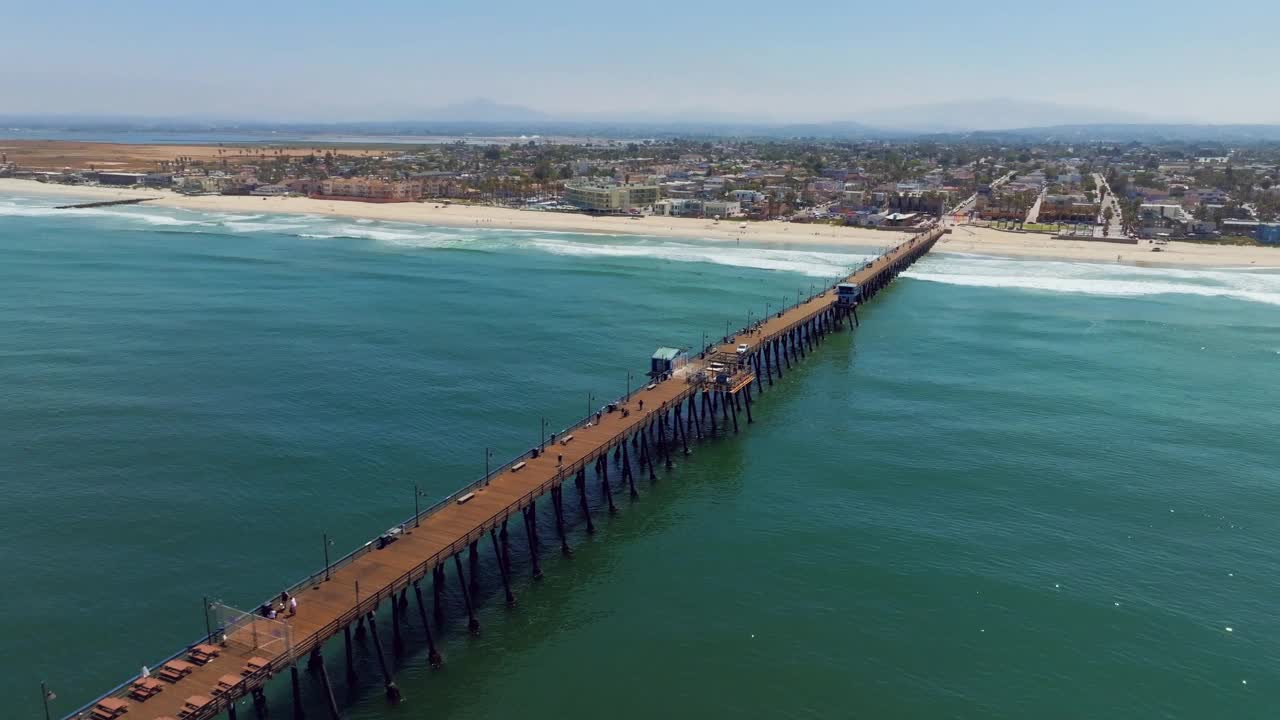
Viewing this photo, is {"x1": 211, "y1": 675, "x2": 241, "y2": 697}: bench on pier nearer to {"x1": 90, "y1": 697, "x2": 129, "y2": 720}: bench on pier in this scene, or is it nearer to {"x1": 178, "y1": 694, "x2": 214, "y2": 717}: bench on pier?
{"x1": 178, "y1": 694, "x2": 214, "y2": 717}: bench on pier

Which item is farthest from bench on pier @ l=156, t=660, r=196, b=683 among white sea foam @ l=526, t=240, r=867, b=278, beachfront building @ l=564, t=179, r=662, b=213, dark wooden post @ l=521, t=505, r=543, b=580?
beachfront building @ l=564, t=179, r=662, b=213

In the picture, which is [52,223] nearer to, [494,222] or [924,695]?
[494,222]

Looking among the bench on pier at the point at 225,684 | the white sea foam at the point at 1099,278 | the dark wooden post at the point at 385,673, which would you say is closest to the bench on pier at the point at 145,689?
the bench on pier at the point at 225,684

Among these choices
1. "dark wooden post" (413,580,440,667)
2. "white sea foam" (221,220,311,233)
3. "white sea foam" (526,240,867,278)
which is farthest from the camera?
"white sea foam" (221,220,311,233)

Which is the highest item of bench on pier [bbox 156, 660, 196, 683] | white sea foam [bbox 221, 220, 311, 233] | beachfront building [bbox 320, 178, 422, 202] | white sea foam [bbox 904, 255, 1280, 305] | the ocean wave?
beachfront building [bbox 320, 178, 422, 202]

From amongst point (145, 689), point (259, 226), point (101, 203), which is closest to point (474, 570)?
point (145, 689)

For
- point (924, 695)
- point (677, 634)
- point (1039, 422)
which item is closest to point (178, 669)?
point (677, 634)
